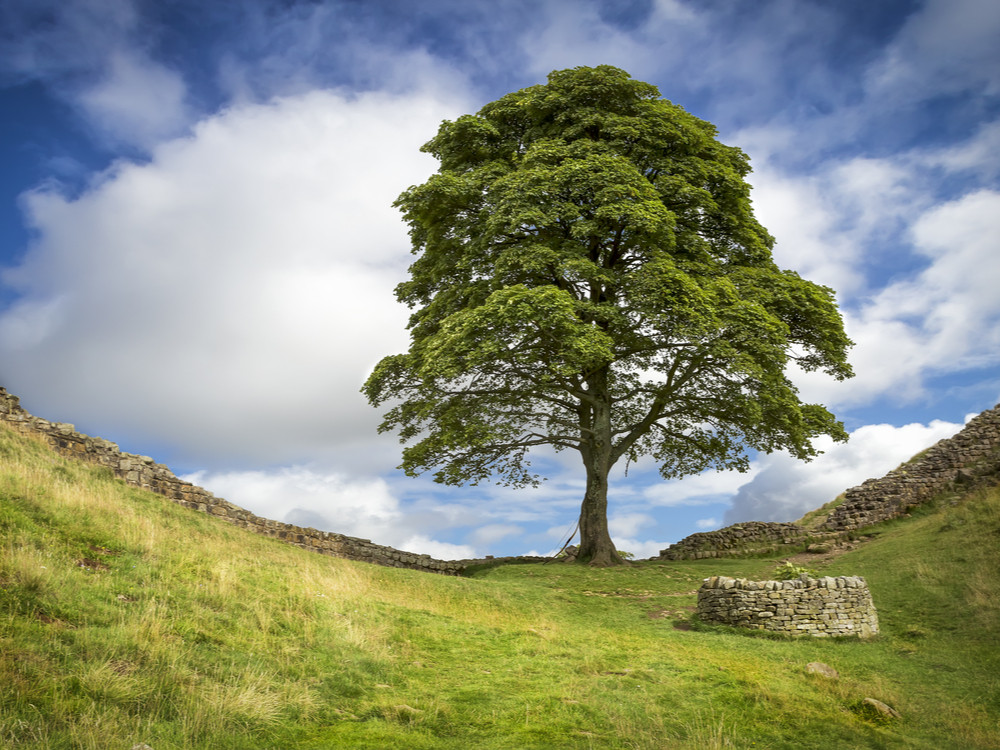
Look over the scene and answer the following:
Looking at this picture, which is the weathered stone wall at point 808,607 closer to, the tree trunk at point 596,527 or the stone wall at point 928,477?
the tree trunk at point 596,527

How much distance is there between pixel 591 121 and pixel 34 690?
20775 millimetres

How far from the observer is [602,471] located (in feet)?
75.4

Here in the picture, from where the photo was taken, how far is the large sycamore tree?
65.2ft

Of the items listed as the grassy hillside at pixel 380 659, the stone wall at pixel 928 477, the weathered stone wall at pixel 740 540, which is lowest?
the grassy hillside at pixel 380 659

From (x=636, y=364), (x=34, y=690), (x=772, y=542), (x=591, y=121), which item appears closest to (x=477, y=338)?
(x=636, y=364)

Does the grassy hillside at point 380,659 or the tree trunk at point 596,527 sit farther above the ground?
the tree trunk at point 596,527

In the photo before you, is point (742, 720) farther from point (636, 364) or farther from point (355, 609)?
point (636, 364)

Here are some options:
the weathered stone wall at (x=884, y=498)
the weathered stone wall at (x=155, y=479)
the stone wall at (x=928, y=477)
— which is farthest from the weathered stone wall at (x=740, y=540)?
the weathered stone wall at (x=155, y=479)

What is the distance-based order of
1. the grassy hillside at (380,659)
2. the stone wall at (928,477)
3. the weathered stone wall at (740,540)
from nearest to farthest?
the grassy hillside at (380,659)
the stone wall at (928,477)
the weathered stone wall at (740,540)

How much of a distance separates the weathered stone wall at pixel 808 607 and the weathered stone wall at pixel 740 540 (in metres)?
13.4

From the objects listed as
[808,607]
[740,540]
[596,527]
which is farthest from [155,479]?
[740,540]

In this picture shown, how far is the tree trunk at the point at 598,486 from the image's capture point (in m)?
22.6

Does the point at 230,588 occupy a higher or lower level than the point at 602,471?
lower

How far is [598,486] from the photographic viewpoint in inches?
902
